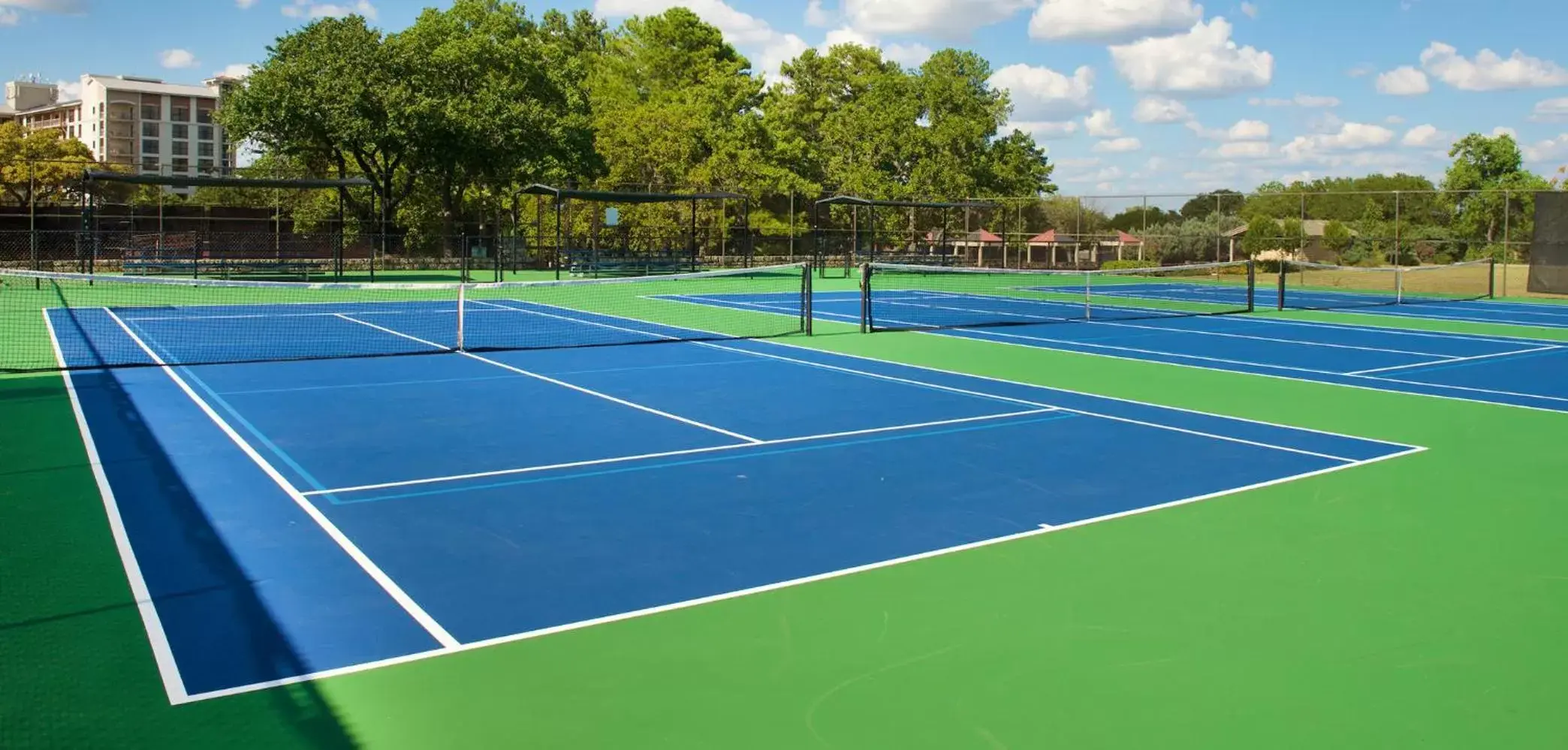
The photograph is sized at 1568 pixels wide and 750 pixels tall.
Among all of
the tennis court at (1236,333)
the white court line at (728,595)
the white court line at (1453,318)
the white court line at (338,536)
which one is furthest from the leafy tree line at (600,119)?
the white court line at (728,595)

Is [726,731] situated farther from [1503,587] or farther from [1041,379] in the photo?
[1041,379]

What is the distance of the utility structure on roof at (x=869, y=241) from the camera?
155ft

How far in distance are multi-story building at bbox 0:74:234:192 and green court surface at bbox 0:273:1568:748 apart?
173 m

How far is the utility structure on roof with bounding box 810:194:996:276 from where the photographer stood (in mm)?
47312

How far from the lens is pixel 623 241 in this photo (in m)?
48.2

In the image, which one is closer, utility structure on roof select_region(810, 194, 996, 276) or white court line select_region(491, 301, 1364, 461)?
white court line select_region(491, 301, 1364, 461)

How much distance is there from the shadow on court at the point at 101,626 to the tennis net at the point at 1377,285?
26.1 m

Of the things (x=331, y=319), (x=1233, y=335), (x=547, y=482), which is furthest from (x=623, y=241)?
(x=547, y=482)

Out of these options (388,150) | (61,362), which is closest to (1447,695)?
(61,362)

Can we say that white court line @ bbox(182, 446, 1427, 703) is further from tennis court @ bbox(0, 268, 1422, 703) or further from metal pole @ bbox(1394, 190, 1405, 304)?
metal pole @ bbox(1394, 190, 1405, 304)

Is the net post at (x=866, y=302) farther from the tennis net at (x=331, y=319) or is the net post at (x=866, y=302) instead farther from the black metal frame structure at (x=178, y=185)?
the black metal frame structure at (x=178, y=185)

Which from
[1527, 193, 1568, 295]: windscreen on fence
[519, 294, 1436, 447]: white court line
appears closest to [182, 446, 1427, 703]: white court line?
[519, 294, 1436, 447]: white court line

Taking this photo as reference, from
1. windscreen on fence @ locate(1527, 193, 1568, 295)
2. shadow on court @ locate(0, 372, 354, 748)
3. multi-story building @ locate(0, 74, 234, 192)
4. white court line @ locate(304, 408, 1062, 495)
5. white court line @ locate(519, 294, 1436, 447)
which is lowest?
shadow on court @ locate(0, 372, 354, 748)

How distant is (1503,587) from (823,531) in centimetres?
401
